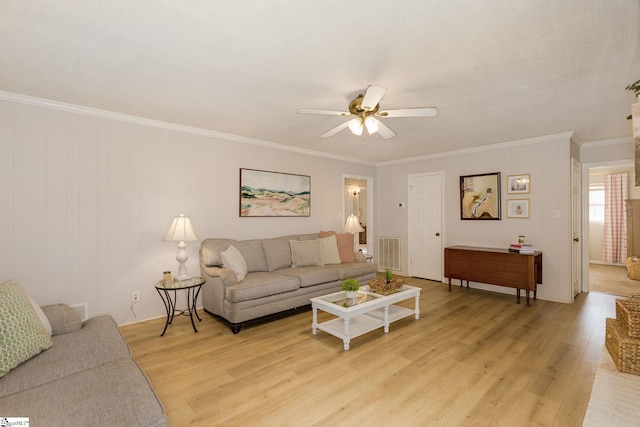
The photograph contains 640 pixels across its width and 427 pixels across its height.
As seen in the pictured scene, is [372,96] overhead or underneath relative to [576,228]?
overhead

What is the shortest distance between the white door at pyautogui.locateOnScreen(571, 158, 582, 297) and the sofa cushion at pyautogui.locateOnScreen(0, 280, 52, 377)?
19.1 ft

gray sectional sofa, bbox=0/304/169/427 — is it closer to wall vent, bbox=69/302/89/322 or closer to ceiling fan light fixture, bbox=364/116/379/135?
wall vent, bbox=69/302/89/322

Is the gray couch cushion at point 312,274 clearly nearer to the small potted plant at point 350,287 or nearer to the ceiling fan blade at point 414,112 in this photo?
the small potted plant at point 350,287

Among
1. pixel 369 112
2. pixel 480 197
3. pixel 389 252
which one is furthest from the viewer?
pixel 389 252

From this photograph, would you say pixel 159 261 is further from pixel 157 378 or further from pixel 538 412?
pixel 538 412

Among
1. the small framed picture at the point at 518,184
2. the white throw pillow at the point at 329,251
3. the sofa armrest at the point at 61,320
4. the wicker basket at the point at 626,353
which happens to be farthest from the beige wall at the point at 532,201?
the sofa armrest at the point at 61,320

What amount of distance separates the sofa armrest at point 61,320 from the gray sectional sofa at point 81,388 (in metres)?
0.15

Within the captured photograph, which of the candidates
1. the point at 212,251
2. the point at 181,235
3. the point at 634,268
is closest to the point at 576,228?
the point at 634,268

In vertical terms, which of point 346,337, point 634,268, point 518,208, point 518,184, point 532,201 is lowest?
point 346,337

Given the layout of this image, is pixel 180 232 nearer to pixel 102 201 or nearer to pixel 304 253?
pixel 102 201

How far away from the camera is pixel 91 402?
1.29 metres

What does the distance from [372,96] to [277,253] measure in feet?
8.73

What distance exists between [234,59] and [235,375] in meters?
2.40

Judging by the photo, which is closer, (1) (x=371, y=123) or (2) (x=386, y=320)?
(1) (x=371, y=123)
